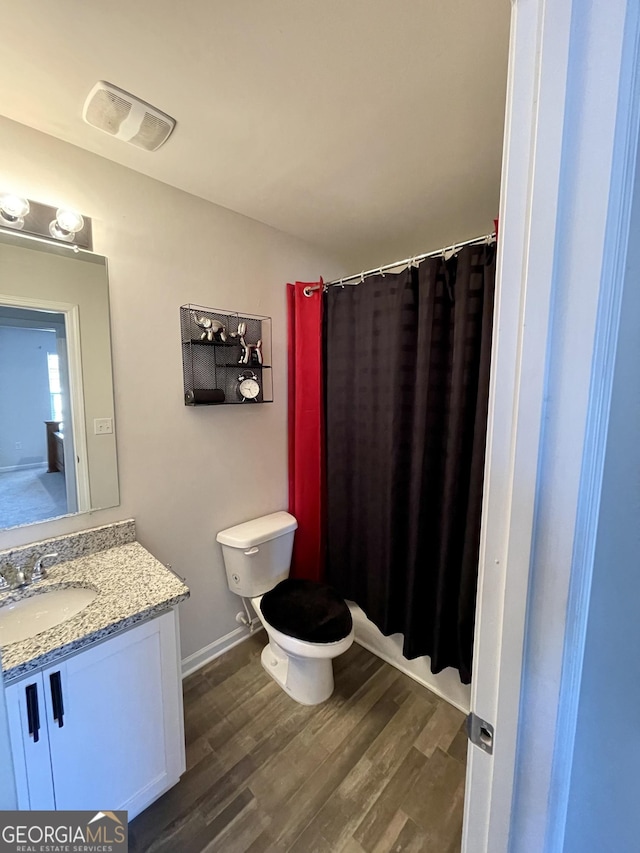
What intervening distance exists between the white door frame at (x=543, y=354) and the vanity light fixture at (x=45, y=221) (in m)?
1.45

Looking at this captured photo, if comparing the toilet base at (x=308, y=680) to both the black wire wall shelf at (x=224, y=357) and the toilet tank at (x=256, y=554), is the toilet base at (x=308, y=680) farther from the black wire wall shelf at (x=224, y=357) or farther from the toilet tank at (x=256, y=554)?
the black wire wall shelf at (x=224, y=357)

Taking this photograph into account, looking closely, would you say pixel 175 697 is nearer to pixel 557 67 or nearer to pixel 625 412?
pixel 625 412

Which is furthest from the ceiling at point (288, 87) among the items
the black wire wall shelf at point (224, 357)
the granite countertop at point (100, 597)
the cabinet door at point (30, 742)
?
the cabinet door at point (30, 742)

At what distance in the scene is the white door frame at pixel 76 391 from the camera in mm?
1269

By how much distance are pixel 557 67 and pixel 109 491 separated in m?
1.70

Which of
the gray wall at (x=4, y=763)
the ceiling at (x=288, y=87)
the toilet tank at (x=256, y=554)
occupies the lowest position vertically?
the toilet tank at (x=256, y=554)

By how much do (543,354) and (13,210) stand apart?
1637 mm

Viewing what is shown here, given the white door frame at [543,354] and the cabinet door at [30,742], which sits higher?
the white door frame at [543,354]

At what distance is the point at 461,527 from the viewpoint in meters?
1.45

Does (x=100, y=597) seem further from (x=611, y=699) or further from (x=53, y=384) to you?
(x=611, y=699)

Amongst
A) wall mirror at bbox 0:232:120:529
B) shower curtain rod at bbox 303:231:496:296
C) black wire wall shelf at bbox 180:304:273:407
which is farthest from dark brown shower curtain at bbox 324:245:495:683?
wall mirror at bbox 0:232:120:529

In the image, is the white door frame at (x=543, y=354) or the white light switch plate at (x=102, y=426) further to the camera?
the white light switch plate at (x=102, y=426)

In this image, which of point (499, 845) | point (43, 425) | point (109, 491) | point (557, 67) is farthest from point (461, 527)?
point (43, 425)

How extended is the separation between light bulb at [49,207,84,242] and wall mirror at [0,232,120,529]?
1.8 inches
